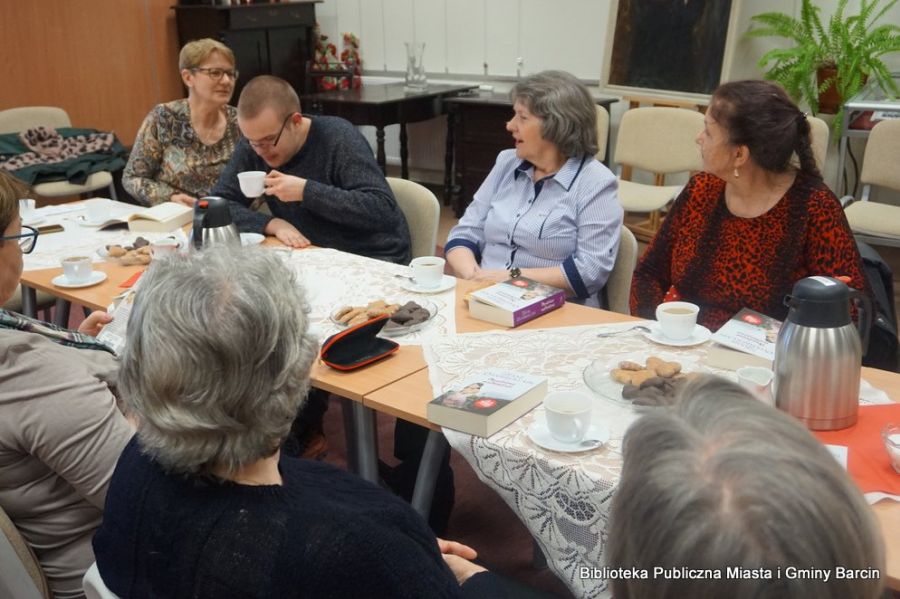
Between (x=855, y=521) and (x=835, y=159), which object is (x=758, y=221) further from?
(x=835, y=159)

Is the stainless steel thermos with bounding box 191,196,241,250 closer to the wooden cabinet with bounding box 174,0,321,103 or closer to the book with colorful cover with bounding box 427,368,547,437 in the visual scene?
the book with colorful cover with bounding box 427,368,547,437

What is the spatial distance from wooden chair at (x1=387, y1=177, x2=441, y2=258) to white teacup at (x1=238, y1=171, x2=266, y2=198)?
0.47m

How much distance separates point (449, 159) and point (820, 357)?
4751 millimetres

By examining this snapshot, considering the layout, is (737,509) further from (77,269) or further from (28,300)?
(28,300)

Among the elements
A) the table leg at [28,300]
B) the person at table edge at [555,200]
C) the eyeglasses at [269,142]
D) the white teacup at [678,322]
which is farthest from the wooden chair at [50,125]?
the white teacup at [678,322]

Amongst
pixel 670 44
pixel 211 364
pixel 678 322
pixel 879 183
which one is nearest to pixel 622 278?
pixel 678 322

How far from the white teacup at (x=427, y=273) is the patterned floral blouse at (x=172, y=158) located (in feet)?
4.67

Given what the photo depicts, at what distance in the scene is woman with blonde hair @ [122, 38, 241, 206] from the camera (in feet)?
11.2

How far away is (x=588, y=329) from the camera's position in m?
2.08

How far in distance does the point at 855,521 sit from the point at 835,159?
15.1 feet

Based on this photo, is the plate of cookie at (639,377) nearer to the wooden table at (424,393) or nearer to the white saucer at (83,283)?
the wooden table at (424,393)

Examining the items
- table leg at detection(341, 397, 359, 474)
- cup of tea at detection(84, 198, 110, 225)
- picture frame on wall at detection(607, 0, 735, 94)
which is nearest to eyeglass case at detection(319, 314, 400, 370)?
table leg at detection(341, 397, 359, 474)

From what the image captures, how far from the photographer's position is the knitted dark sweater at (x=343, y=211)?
2.92 m

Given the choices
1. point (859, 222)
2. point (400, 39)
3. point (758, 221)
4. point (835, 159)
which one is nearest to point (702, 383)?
point (758, 221)
